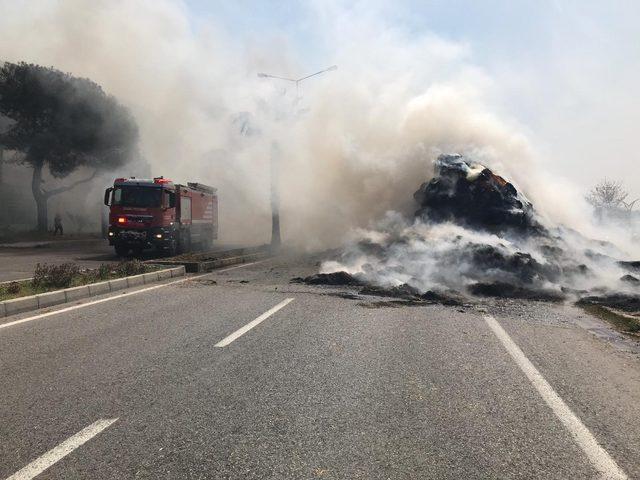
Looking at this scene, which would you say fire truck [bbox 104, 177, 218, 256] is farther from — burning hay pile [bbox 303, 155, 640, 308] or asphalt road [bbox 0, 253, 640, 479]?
asphalt road [bbox 0, 253, 640, 479]

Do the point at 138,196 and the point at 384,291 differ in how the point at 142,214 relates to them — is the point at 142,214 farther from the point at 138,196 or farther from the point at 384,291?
the point at 384,291

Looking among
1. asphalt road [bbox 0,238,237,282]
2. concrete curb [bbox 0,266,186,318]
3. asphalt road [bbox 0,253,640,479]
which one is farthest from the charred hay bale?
asphalt road [bbox 0,238,237,282]

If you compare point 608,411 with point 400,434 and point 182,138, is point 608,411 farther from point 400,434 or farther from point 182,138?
point 182,138

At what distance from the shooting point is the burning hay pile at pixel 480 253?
11.1 metres

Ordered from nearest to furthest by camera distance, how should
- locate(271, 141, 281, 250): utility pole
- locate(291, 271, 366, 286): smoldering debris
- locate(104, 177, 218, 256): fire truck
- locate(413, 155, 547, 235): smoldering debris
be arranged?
Answer: locate(291, 271, 366, 286): smoldering debris < locate(413, 155, 547, 235): smoldering debris < locate(104, 177, 218, 256): fire truck < locate(271, 141, 281, 250): utility pole

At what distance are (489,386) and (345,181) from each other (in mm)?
20325

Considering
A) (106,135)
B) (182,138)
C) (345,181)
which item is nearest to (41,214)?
(106,135)

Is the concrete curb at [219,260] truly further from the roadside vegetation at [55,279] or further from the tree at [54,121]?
the tree at [54,121]

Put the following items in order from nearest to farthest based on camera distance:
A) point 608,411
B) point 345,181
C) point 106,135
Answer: point 608,411, point 345,181, point 106,135

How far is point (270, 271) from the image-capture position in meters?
14.7

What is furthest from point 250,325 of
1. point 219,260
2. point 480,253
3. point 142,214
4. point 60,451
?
point 142,214

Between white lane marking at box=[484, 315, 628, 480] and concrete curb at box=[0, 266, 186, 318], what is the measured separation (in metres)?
7.04

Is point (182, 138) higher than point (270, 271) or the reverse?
higher

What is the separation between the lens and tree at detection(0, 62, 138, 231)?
31062mm
